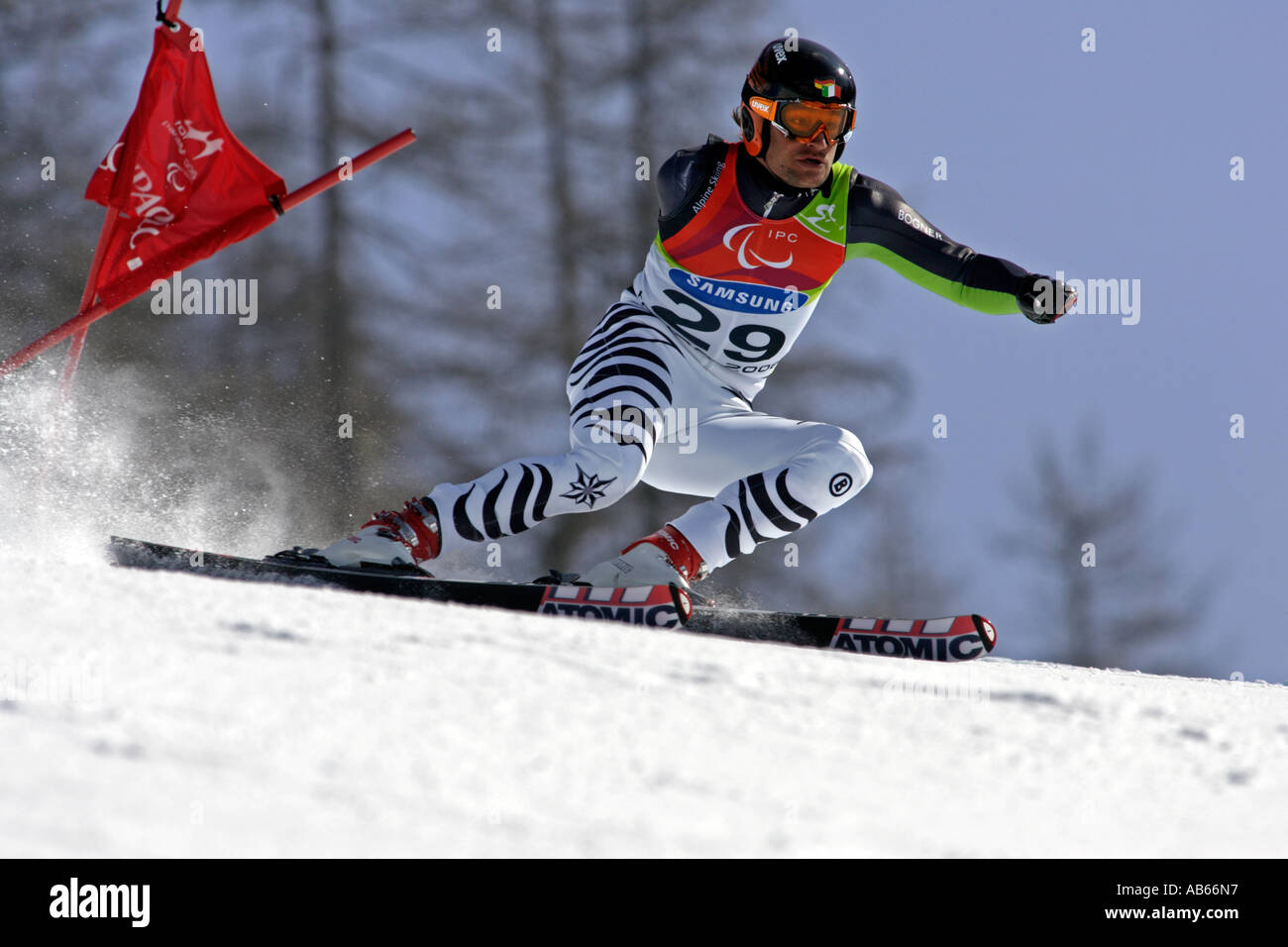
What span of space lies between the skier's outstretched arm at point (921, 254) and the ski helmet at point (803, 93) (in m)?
0.22

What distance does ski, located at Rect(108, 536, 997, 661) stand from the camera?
323 centimetres

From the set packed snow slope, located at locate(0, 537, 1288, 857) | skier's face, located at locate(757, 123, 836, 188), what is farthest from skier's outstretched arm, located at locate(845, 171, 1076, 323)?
packed snow slope, located at locate(0, 537, 1288, 857)

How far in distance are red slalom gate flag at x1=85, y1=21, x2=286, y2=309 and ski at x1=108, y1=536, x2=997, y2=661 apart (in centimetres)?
202

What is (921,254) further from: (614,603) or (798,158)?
(614,603)

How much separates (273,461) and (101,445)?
447cm

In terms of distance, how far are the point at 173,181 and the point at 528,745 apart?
14.9 ft

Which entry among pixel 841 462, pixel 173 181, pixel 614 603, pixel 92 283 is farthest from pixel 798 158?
pixel 92 283

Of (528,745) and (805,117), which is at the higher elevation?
(805,117)

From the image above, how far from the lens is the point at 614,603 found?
324 cm

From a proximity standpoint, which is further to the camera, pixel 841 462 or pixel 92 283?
pixel 92 283

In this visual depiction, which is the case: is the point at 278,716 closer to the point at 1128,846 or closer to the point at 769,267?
the point at 1128,846
